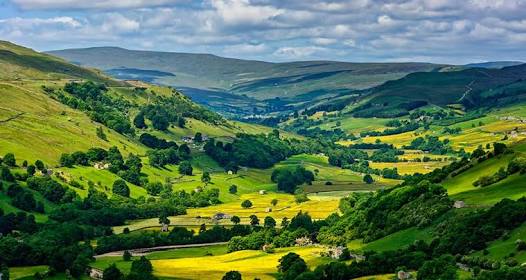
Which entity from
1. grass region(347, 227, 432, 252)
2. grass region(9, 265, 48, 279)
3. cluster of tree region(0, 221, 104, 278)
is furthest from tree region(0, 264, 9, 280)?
grass region(347, 227, 432, 252)

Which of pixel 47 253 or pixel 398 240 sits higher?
pixel 398 240

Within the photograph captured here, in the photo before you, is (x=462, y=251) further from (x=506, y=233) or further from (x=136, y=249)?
(x=136, y=249)

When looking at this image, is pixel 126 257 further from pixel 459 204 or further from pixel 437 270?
pixel 437 270

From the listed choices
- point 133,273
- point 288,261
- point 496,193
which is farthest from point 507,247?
point 133,273

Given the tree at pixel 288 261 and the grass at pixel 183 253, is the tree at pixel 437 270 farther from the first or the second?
the grass at pixel 183 253

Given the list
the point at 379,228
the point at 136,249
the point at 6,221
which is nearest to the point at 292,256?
the point at 379,228
